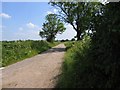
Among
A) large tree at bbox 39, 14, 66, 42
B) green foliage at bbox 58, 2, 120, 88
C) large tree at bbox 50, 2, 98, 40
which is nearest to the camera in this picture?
green foliage at bbox 58, 2, 120, 88

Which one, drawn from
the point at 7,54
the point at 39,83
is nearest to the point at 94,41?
the point at 39,83

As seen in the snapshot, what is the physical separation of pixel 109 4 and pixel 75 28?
37.4 metres

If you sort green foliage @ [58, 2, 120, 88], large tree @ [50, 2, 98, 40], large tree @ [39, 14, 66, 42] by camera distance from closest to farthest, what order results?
green foliage @ [58, 2, 120, 88]
large tree @ [50, 2, 98, 40]
large tree @ [39, 14, 66, 42]

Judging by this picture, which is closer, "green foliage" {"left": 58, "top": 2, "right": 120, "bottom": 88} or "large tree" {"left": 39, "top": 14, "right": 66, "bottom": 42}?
"green foliage" {"left": 58, "top": 2, "right": 120, "bottom": 88}

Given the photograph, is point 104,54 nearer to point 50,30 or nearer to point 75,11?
point 75,11

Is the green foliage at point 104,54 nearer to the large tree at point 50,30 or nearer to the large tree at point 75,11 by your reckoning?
the large tree at point 75,11

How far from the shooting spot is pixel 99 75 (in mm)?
6648

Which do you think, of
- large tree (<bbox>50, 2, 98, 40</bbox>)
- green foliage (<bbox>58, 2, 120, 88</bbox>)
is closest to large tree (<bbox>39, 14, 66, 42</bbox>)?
large tree (<bbox>50, 2, 98, 40</bbox>)

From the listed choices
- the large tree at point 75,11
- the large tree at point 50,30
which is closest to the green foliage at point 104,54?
the large tree at point 75,11

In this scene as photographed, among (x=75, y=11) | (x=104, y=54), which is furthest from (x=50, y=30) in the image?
(x=104, y=54)

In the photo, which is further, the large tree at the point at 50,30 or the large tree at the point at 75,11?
the large tree at the point at 50,30

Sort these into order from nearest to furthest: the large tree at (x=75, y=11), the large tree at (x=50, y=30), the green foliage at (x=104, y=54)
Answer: the green foliage at (x=104, y=54)
the large tree at (x=75, y=11)
the large tree at (x=50, y=30)

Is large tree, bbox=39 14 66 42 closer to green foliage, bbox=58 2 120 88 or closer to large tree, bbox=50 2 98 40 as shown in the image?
large tree, bbox=50 2 98 40

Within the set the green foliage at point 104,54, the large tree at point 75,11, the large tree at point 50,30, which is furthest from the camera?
the large tree at point 50,30
